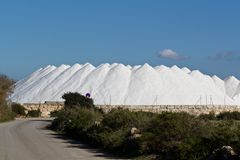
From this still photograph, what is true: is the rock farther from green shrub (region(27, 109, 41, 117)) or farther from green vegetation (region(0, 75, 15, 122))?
A: green shrub (region(27, 109, 41, 117))

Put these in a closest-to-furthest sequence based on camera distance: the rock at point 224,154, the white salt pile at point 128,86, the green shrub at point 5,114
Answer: the rock at point 224,154
the green shrub at point 5,114
the white salt pile at point 128,86

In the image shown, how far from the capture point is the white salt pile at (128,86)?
12938 cm

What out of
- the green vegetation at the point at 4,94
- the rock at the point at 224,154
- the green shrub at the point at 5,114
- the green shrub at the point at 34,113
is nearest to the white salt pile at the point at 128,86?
the green shrub at the point at 34,113

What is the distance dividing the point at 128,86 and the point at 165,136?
114017mm

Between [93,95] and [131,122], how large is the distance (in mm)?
103415

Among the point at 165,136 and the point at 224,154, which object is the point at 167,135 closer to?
the point at 165,136

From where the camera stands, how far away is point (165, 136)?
67.2ft

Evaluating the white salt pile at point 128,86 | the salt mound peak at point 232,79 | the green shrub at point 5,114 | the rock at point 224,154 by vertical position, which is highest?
the salt mound peak at point 232,79

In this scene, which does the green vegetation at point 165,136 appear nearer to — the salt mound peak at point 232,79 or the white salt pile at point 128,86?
the white salt pile at point 128,86

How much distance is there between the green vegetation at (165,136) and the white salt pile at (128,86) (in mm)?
96885

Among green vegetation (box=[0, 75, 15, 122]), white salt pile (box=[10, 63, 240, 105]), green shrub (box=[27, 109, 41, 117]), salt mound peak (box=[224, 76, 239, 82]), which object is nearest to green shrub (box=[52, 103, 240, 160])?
green vegetation (box=[0, 75, 15, 122])

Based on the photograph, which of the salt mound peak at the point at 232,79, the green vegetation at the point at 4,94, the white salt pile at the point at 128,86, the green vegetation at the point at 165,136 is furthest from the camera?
the salt mound peak at the point at 232,79

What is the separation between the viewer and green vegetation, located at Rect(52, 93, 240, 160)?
17.8m

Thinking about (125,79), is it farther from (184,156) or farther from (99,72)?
(184,156)
